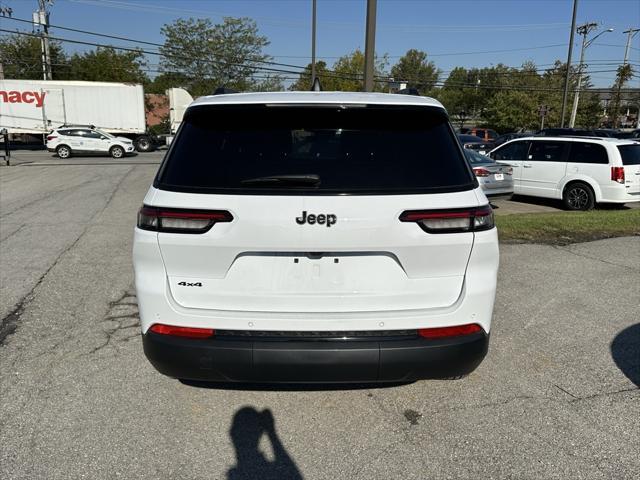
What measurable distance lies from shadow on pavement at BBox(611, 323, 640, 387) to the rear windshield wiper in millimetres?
2704

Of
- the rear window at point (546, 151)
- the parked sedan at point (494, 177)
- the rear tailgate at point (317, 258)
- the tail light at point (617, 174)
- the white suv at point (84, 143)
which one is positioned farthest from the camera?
the white suv at point (84, 143)

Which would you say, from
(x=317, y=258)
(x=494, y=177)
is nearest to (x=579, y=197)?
(x=494, y=177)

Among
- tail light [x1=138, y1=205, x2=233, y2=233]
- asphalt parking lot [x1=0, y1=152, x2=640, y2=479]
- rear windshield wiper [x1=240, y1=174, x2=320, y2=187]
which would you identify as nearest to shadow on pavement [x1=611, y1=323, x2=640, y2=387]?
asphalt parking lot [x1=0, y1=152, x2=640, y2=479]

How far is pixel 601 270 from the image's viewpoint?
6.27 m

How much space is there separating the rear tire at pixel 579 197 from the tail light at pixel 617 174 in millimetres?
561

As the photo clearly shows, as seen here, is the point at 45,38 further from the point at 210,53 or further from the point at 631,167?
the point at 631,167

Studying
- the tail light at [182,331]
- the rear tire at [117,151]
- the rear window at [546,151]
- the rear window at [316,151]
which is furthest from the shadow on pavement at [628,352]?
the rear tire at [117,151]

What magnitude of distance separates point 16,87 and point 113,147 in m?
8.06

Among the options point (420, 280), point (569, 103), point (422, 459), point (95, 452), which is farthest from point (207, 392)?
point (569, 103)

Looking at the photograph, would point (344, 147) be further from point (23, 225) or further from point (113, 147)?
point (113, 147)

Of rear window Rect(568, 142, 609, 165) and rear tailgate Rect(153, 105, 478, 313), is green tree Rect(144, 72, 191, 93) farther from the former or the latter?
rear tailgate Rect(153, 105, 478, 313)

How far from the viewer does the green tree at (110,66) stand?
153ft

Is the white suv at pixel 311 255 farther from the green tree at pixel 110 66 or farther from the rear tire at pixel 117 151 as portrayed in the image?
the green tree at pixel 110 66

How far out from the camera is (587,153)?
11555 millimetres
